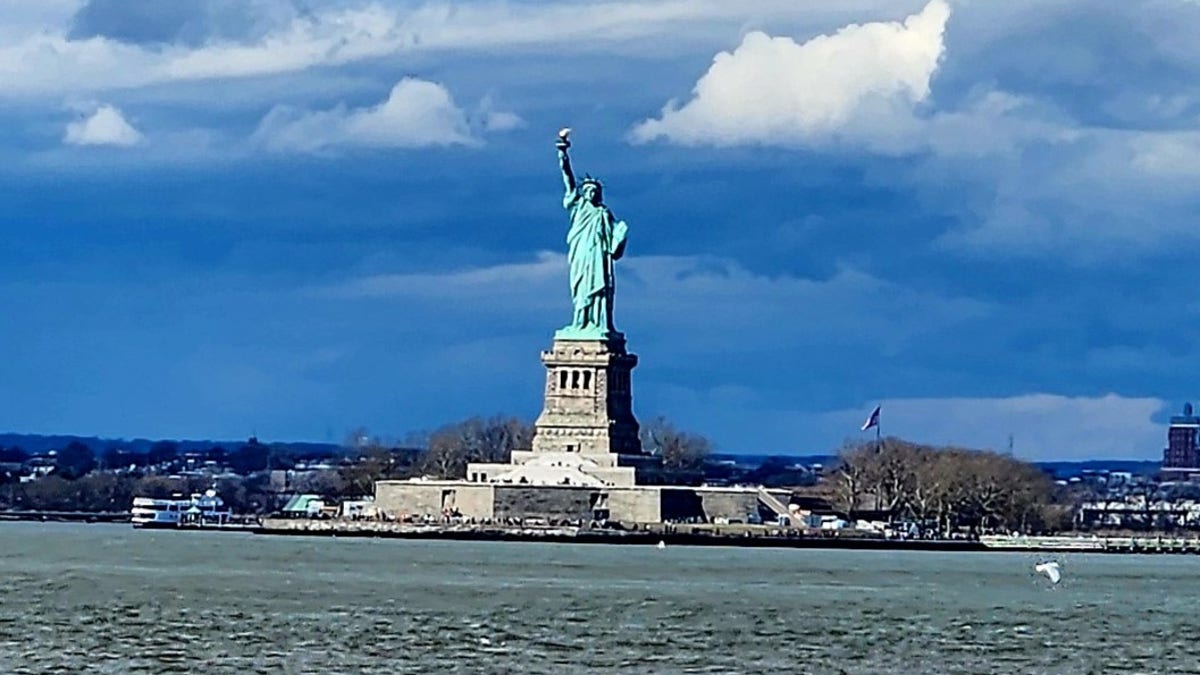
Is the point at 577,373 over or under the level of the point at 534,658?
over

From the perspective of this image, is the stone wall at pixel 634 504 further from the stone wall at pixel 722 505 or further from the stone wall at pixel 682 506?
the stone wall at pixel 722 505

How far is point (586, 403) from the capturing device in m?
97.6

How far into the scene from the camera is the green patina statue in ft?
325

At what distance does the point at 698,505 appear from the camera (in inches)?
3819

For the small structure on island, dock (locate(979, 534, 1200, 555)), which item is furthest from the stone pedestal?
dock (locate(979, 534, 1200, 555))

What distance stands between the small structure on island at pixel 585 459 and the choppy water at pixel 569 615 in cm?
1681

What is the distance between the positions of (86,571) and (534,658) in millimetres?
24875

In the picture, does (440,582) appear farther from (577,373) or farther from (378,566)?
(577,373)

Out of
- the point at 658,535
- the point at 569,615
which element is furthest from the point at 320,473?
the point at 569,615

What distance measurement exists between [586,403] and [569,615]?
161ft

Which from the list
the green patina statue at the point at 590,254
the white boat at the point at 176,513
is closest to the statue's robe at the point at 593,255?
the green patina statue at the point at 590,254

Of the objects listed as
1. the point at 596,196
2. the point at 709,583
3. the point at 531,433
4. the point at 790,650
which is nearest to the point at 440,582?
the point at 709,583

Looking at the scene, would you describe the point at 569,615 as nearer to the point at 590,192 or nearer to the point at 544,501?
the point at 544,501

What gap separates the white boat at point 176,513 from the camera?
115769 mm
